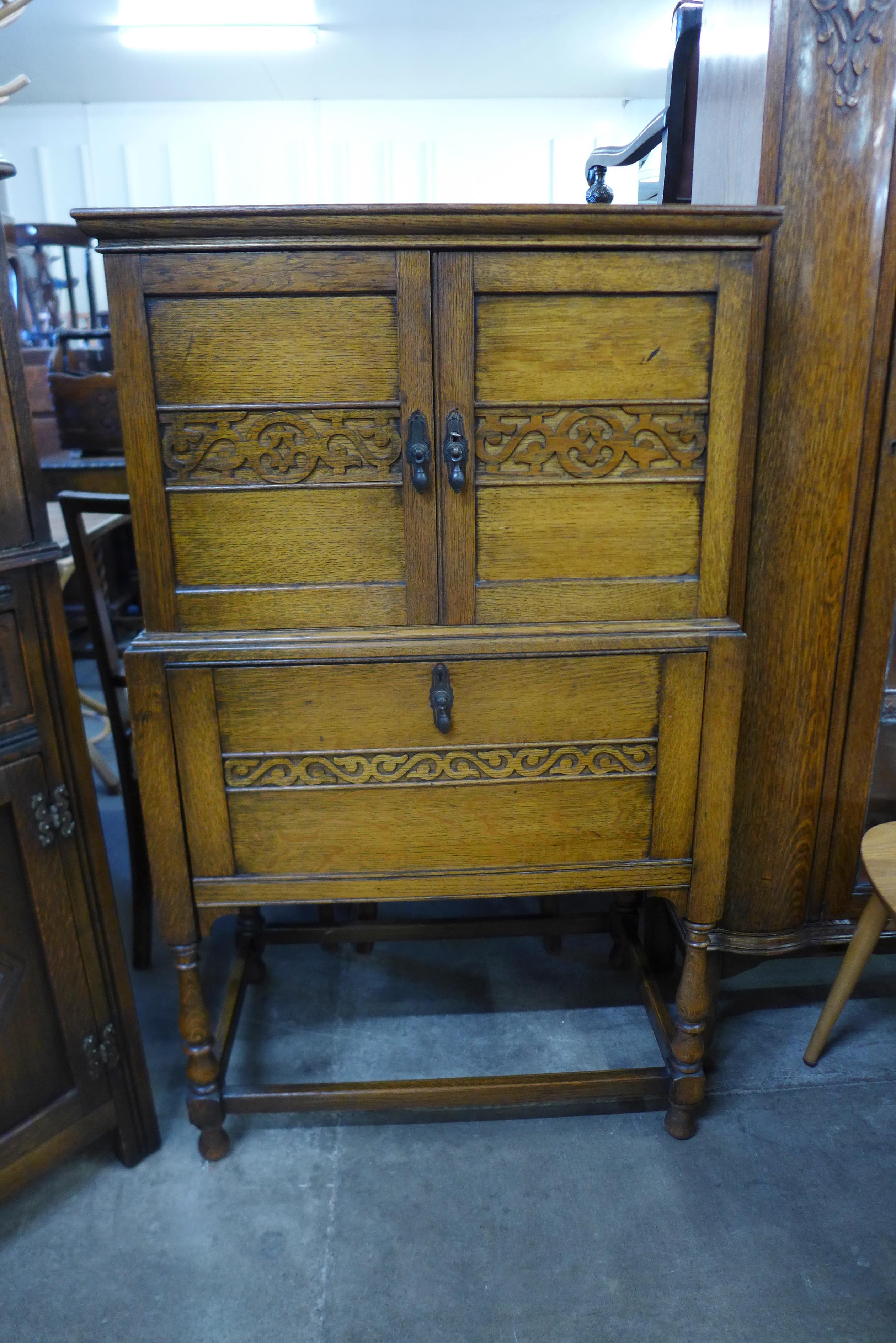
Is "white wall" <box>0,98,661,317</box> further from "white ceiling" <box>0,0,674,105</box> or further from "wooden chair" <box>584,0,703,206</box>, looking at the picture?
"wooden chair" <box>584,0,703,206</box>

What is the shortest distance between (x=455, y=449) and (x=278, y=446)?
25 centimetres

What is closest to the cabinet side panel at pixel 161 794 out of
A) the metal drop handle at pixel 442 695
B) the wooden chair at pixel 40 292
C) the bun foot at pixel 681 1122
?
the metal drop handle at pixel 442 695

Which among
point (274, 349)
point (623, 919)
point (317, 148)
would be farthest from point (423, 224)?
point (317, 148)

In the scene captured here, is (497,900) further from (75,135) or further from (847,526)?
(75,135)

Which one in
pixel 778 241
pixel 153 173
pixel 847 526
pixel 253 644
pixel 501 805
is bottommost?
pixel 501 805

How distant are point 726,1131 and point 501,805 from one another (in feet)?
2.71

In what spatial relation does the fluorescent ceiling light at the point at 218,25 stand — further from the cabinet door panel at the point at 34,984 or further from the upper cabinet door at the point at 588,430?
the cabinet door panel at the point at 34,984

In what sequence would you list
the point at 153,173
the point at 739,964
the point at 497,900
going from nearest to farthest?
the point at 739,964
the point at 497,900
the point at 153,173

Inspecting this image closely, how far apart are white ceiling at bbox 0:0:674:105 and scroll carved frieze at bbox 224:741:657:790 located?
512cm

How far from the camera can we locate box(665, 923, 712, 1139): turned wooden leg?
152 centimetres

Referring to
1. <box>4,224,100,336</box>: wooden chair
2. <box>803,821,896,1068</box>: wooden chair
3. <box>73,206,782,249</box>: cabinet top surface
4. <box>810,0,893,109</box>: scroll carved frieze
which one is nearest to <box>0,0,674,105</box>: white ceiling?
<box>4,224,100,336</box>: wooden chair

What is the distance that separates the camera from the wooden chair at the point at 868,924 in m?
1.32

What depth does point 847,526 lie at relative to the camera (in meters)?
1.49

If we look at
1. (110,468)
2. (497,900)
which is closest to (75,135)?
(110,468)
